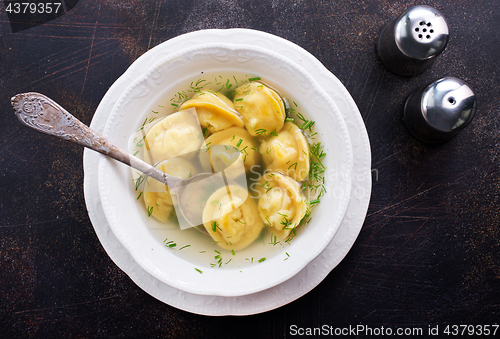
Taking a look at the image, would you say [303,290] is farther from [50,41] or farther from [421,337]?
[50,41]

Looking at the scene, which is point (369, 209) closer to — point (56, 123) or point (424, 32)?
point (424, 32)

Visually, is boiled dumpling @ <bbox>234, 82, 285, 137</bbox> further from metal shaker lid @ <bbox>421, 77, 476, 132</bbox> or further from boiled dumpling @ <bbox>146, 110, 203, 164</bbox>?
metal shaker lid @ <bbox>421, 77, 476, 132</bbox>

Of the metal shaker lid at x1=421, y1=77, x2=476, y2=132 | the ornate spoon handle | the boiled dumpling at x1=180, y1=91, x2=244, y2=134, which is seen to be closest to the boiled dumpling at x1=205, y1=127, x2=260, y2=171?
the boiled dumpling at x1=180, y1=91, x2=244, y2=134

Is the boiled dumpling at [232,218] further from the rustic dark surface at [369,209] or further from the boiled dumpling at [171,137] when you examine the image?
the rustic dark surface at [369,209]

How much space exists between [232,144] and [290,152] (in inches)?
12.5

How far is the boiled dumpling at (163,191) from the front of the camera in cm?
153

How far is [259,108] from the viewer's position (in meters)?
1.56

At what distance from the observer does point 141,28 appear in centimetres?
179

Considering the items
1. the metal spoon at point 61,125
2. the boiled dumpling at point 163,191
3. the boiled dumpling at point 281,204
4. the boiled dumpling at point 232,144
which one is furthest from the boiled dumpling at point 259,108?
the metal spoon at point 61,125

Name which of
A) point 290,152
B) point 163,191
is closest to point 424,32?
point 290,152

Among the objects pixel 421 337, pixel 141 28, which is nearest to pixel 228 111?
pixel 141 28

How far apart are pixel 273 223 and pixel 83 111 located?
1.32 m

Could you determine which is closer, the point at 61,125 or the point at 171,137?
the point at 61,125

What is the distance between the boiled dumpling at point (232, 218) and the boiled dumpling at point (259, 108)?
36 cm
